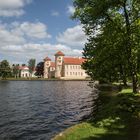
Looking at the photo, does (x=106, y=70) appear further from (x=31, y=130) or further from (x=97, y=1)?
(x=31, y=130)

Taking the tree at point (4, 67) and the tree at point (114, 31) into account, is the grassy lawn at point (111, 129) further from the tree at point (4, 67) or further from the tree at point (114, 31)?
the tree at point (4, 67)

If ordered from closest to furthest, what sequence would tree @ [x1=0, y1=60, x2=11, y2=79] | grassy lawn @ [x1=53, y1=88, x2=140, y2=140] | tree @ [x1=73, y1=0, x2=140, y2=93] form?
grassy lawn @ [x1=53, y1=88, x2=140, y2=140]
tree @ [x1=73, y1=0, x2=140, y2=93]
tree @ [x1=0, y1=60, x2=11, y2=79]

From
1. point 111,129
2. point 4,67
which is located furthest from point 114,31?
point 4,67

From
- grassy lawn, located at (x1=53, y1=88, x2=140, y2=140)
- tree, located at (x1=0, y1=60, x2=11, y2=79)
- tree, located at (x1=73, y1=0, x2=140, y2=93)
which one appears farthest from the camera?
tree, located at (x1=0, y1=60, x2=11, y2=79)

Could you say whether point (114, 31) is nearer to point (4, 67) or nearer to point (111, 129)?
point (111, 129)

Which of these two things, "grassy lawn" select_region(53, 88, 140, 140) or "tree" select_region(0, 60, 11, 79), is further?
"tree" select_region(0, 60, 11, 79)

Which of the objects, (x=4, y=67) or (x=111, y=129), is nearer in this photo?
(x=111, y=129)

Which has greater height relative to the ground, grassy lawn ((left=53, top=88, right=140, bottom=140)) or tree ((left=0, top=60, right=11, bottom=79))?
tree ((left=0, top=60, right=11, bottom=79))

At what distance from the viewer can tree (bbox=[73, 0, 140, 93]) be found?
2858cm

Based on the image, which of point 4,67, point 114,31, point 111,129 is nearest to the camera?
point 111,129

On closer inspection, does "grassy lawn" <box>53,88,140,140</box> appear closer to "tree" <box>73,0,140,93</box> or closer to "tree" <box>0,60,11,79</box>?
"tree" <box>73,0,140,93</box>

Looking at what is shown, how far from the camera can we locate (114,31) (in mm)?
29016

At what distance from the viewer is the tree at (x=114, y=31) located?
2858cm

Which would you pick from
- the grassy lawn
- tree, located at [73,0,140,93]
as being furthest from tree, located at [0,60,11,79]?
the grassy lawn
